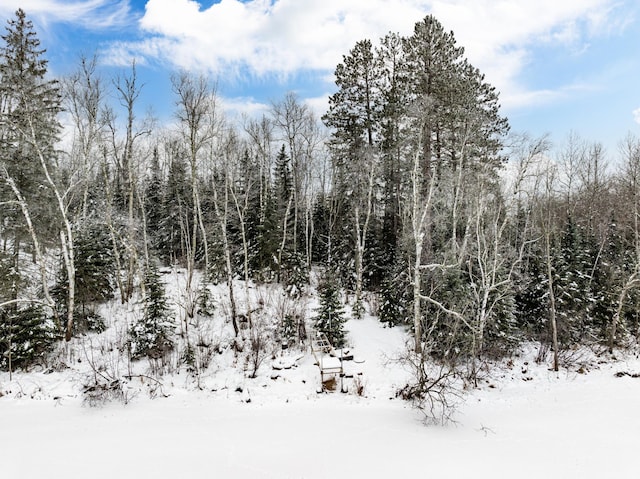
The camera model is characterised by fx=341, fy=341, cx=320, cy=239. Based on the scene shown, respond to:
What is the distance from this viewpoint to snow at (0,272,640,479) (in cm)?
863

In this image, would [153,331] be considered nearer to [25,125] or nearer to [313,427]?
[313,427]

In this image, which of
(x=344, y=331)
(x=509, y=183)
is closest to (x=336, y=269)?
(x=344, y=331)

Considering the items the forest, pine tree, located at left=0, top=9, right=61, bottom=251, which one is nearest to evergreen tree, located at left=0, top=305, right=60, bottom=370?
the forest

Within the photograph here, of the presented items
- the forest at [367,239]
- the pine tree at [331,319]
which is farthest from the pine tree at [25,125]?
the pine tree at [331,319]

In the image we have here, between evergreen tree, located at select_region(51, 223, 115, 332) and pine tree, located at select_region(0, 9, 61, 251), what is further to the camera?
evergreen tree, located at select_region(51, 223, 115, 332)

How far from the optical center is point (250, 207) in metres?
25.7

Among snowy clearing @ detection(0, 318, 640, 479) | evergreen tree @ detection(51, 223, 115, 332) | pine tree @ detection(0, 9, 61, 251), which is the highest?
pine tree @ detection(0, 9, 61, 251)

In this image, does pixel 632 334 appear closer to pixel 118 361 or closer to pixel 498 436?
pixel 498 436

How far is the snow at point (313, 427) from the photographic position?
863 centimetres

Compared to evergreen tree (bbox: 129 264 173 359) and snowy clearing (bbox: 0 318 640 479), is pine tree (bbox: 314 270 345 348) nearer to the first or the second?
snowy clearing (bbox: 0 318 640 479)

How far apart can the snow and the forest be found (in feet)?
3.98

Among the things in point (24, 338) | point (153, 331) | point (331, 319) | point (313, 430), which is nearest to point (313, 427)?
point (313, 430)

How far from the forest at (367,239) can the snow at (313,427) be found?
47.7 inches

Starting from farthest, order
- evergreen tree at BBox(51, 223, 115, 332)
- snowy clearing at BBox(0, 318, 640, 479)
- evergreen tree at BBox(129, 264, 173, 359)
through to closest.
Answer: evergreen tree at BBox(51, 223, 115, 332) → evergreen tree at BBox(129, 264, 173, 359) → snowy clearing at BBox(0, 318, 640, 479)
